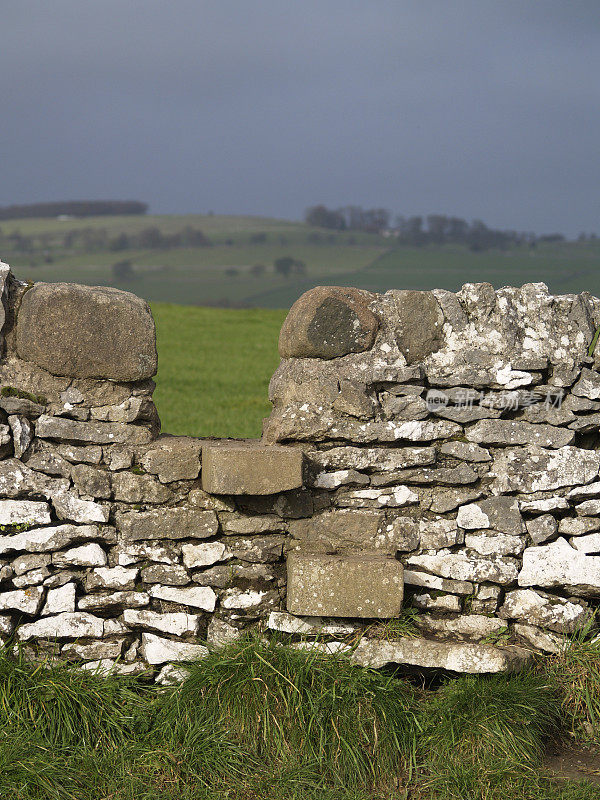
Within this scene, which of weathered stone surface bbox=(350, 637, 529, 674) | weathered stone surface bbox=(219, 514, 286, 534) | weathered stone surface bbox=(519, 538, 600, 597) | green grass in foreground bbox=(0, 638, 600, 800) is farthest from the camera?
weathered stone surface bbox=(519, 538, 600, 597)

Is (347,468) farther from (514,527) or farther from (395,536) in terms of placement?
(514,527)

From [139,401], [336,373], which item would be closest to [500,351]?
[336,373]

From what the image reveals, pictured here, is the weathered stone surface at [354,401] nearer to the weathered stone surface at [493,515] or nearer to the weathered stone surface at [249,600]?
the weathered stone surface at [493,515]

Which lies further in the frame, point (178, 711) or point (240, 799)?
point (178, 711)

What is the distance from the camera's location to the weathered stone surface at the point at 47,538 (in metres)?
3.95

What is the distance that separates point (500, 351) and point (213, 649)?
209cm

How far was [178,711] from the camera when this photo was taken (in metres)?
3.68

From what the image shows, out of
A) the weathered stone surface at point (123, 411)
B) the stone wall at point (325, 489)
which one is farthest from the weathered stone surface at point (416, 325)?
the weathered stone surface at point (123, 411)

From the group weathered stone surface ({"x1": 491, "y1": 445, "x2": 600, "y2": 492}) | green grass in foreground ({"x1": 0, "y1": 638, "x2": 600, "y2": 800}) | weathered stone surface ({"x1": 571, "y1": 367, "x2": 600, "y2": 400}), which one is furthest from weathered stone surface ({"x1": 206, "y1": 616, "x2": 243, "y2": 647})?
weathered stone surface ({"x1": 571, "y1": 367, "x2": 600, "y2": 400})

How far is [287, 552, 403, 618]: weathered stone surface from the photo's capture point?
389cm

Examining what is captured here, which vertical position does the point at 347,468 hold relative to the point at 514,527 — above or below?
above

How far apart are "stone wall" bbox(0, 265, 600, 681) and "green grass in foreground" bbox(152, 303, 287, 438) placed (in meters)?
4.47

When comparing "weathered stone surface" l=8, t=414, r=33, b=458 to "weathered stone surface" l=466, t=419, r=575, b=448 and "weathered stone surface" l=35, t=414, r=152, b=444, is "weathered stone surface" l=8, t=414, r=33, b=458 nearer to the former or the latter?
"weathered stone surface" l=35, t=414, r=152, b=444

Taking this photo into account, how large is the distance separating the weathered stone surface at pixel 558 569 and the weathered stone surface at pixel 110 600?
1.93m
